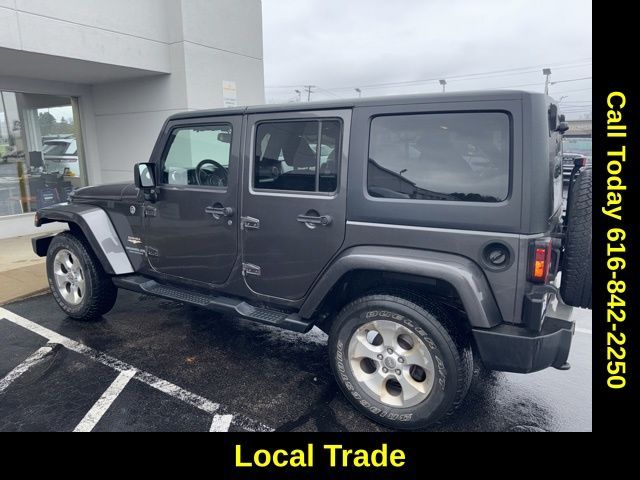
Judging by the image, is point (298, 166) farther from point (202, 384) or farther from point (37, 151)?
point (37, 151)

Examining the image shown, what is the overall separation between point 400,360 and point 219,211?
5.49 ft

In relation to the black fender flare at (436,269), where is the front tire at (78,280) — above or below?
below

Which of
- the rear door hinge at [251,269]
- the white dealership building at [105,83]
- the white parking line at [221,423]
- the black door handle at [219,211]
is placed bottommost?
the white parking line at [221,423]

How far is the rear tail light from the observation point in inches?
89.9

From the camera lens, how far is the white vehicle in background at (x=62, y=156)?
8.79 m

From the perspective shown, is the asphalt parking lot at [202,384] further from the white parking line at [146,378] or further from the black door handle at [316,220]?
the black door handle at [316,220]

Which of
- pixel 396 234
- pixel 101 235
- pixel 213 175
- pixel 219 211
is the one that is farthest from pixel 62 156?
pixel 396 234

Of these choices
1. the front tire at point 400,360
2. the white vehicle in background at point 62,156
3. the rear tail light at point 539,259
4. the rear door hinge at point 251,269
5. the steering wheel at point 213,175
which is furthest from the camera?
the white vehicle in background at point 62,156

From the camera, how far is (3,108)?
7.88 m

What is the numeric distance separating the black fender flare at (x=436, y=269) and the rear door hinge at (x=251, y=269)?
2.08ft

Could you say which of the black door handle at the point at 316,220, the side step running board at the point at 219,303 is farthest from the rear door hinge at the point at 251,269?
Result: the black door handle at the point at 316,220
